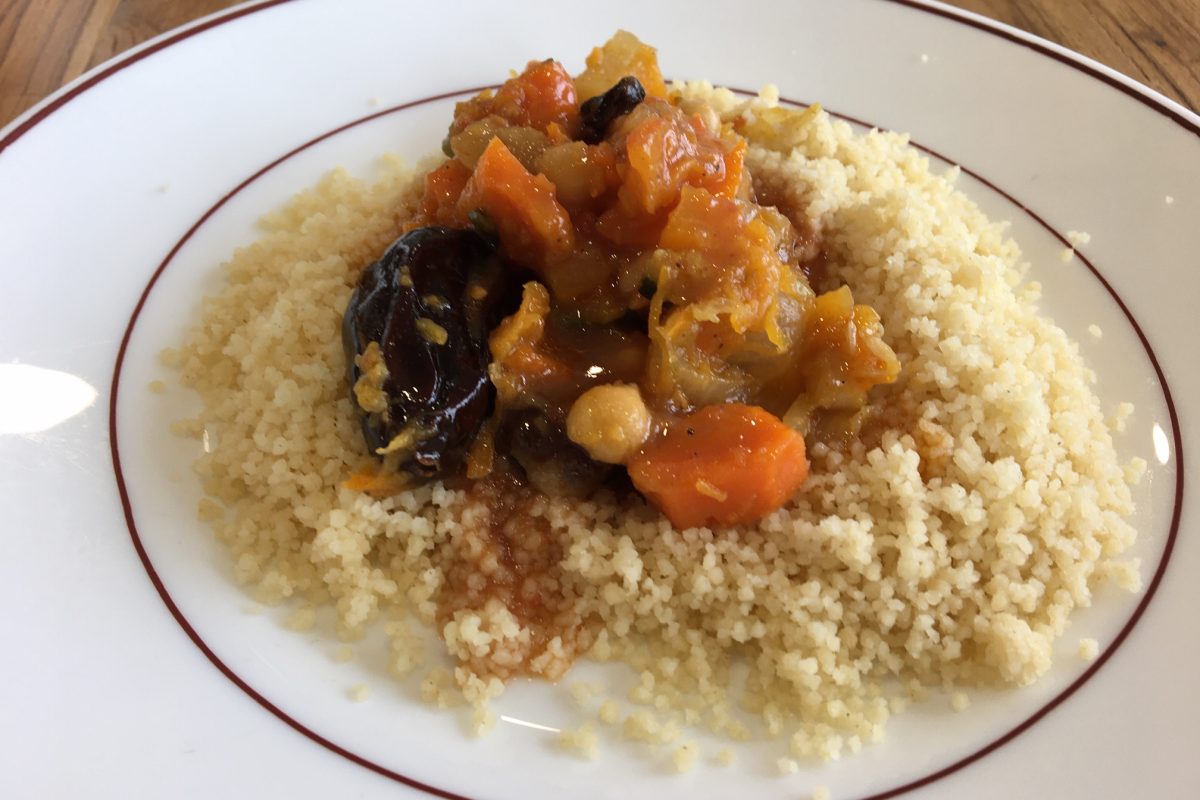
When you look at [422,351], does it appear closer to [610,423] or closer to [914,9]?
[610,423]

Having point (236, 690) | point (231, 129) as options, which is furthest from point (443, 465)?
point (231, 129)

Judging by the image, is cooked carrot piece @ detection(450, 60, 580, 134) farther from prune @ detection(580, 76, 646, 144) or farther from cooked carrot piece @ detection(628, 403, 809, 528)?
cooked carrot piece @ detection(628, 403, 809, 528)

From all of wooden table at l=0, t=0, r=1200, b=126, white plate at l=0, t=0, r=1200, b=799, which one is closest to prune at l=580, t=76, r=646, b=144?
white plate at l=0, t=0, r=1200, b=799

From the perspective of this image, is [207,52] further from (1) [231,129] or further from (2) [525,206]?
(2) [525,206]

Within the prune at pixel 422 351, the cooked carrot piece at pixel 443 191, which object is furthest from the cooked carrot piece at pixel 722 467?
the cooked carrot piece at pixel 443 191

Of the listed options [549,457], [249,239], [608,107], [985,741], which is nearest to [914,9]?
[608,107]

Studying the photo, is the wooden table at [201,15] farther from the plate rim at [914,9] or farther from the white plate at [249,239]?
the white plate at [249,239]
